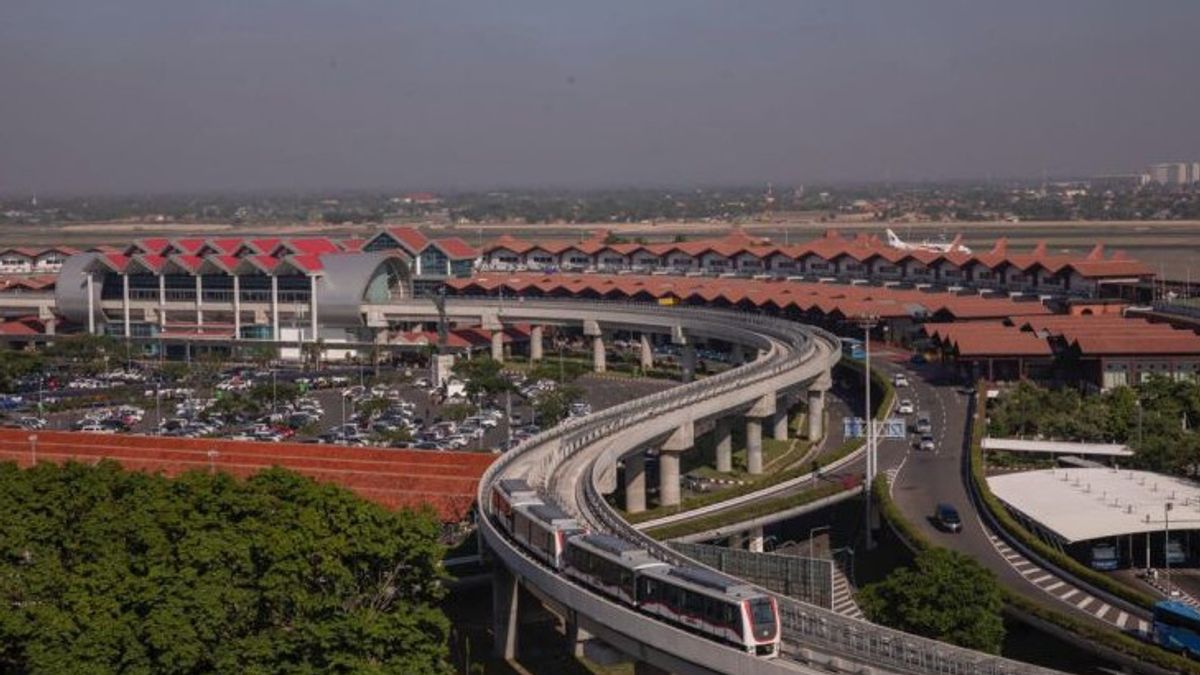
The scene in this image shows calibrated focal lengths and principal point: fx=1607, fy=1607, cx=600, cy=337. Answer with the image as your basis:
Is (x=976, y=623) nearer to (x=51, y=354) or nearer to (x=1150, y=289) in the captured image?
(x=1150, y=289)

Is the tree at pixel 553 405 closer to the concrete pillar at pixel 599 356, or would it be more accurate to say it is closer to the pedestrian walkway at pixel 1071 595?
the concrete pillar at pixel 599 356

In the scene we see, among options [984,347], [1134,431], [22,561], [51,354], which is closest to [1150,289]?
[984,347]

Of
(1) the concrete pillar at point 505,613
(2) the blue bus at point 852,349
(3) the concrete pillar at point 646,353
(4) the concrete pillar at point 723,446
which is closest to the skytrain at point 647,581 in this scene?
(1) the concrete pillar at point 505,613

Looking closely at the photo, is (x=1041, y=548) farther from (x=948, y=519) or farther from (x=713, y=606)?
(x=713, y=606)

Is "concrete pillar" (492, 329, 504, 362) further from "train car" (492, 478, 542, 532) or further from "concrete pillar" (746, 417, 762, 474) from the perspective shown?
"train car" (492, 478, 542, 532)

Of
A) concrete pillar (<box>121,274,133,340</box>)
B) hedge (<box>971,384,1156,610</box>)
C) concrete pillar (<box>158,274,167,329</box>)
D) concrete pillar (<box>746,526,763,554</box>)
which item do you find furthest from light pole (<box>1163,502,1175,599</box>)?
concrete pillar (<box>121,274,133,340</box>)

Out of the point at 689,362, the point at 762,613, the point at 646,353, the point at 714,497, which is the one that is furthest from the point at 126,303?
the point at 762,613
